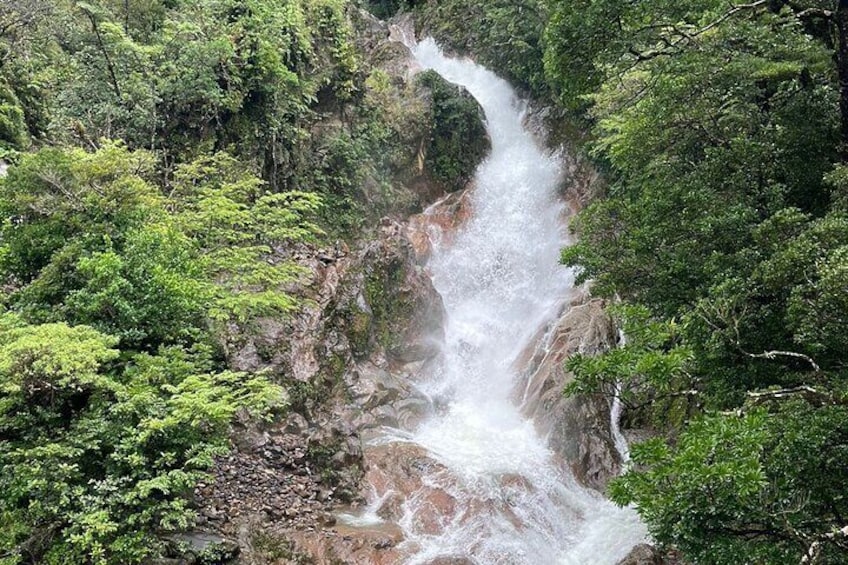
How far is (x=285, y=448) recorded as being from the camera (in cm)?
1194

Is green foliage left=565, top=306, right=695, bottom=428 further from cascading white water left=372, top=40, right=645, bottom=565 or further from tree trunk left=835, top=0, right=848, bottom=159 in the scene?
cascading white water left=372, top=40, right=645, bottom=565

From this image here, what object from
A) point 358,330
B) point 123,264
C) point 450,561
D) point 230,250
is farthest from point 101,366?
point 358,330

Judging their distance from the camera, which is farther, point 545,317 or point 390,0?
point 390,0

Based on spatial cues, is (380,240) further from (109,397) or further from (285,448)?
(109,397)

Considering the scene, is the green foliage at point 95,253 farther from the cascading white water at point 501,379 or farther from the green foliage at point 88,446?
the cascading white water at point 501,379

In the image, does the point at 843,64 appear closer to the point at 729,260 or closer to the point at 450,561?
the point at 729,260

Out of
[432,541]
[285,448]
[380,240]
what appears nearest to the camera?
[432,541]

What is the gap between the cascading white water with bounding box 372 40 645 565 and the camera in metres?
11.4

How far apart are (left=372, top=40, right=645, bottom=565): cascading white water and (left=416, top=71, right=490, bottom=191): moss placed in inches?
39.3

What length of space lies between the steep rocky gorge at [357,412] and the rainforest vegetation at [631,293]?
1.05 m

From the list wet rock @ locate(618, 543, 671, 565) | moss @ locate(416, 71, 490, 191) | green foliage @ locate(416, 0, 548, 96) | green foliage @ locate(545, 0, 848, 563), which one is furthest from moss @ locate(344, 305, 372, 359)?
green foliage @ locate(416, 0, 548, 96)

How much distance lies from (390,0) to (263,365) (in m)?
33.7

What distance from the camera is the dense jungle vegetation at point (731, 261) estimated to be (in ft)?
14.8

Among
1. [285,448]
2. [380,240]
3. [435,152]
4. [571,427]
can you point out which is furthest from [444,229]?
[285,448]
